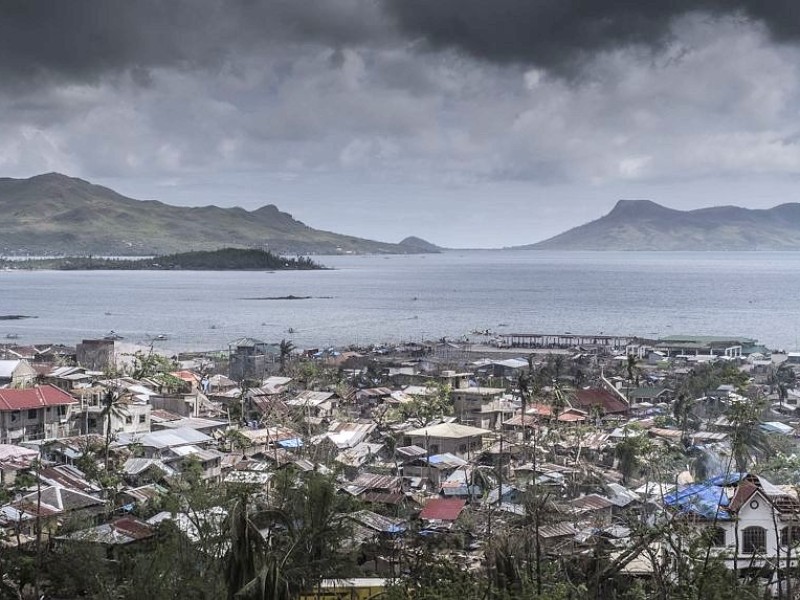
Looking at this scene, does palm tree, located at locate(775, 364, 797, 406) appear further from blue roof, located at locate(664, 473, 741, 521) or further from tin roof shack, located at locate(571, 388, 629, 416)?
blue roof, located at locate(664, 473, 741, 521)

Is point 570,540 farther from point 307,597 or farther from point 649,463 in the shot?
Answer: point 307,597

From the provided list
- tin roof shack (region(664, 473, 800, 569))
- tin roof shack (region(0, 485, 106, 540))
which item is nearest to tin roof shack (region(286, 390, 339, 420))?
tin roof shack (region(0, 485, 106, 540))

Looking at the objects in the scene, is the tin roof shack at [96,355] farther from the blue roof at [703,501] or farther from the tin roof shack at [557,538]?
the blue roof at [703,501]

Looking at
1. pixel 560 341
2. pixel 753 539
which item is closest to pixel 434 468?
pixel 753 539

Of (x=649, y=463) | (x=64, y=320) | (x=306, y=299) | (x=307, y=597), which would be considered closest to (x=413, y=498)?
(x=649, y=463)

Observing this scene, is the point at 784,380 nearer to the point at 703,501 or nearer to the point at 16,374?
the point at 703,501
